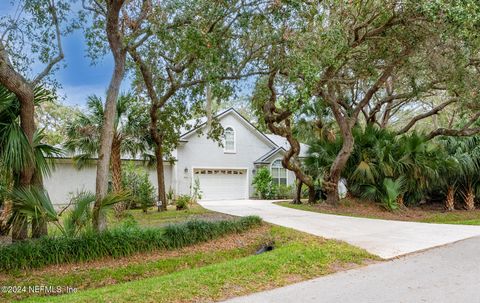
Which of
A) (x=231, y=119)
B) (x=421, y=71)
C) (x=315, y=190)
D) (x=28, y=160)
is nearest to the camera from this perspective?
(x=28, y=160)

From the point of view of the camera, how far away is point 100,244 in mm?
7586

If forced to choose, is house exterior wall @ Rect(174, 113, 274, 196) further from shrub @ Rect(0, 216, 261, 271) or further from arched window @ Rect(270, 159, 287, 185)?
shrub @ Rect(0, 216, 261, 271)

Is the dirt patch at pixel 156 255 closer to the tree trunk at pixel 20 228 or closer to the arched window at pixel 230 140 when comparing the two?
the tree trunk at pixel 20 228

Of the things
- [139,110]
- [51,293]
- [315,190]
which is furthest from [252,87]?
[51,293]

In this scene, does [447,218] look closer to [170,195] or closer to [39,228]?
[170,195]

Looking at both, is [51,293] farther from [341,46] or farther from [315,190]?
[315,190]

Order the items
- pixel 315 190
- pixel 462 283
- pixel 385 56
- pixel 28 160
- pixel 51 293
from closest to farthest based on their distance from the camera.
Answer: pixel 462 283, pixel 51 293, pixel 28 160, pixel 385 56, pixel 315 190

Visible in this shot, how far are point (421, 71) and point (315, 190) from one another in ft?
22.3

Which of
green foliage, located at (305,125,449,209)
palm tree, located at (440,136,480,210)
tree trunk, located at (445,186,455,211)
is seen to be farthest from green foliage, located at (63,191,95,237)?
tree trunk, located at (445,186,455,211)

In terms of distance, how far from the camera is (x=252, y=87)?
14.8 metres

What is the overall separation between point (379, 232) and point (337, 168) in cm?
548

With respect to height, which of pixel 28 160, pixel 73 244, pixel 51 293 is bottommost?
pixel 51 293

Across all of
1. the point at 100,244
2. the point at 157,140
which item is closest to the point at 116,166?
the point at 157,140

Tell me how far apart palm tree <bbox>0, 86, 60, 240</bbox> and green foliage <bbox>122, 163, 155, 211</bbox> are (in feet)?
31.7
